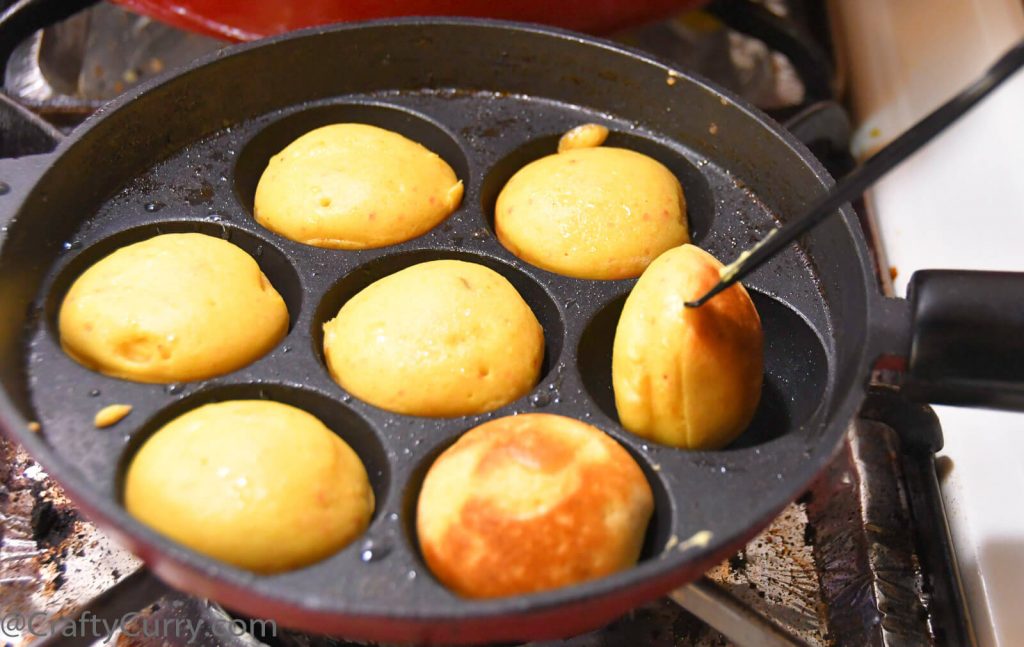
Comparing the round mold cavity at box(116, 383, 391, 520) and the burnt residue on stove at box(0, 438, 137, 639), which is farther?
the burnt residue on stove at box(0, 438, 137, 639)

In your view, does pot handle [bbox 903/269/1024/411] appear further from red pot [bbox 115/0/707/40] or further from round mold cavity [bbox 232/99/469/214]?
red pot [bbox 115/0/707/40]

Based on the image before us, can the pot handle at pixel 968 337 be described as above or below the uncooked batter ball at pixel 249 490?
above

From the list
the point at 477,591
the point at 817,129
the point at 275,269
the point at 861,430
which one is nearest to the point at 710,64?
the point at 817,129

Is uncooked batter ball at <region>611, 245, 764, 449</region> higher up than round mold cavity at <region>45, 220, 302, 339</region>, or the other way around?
uncooked batter ball at <region>611, 245, 764, 449</region>

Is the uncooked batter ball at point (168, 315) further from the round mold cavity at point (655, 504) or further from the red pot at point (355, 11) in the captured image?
the red pot at point (355, 11)

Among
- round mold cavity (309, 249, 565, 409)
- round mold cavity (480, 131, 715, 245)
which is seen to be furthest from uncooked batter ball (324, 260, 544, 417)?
round mold cavity (480, 131, 715, 245)

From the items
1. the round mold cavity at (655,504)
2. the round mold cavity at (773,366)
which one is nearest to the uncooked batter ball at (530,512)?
the round mold cavity at (655,504)

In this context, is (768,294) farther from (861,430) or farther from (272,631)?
(272,631)
